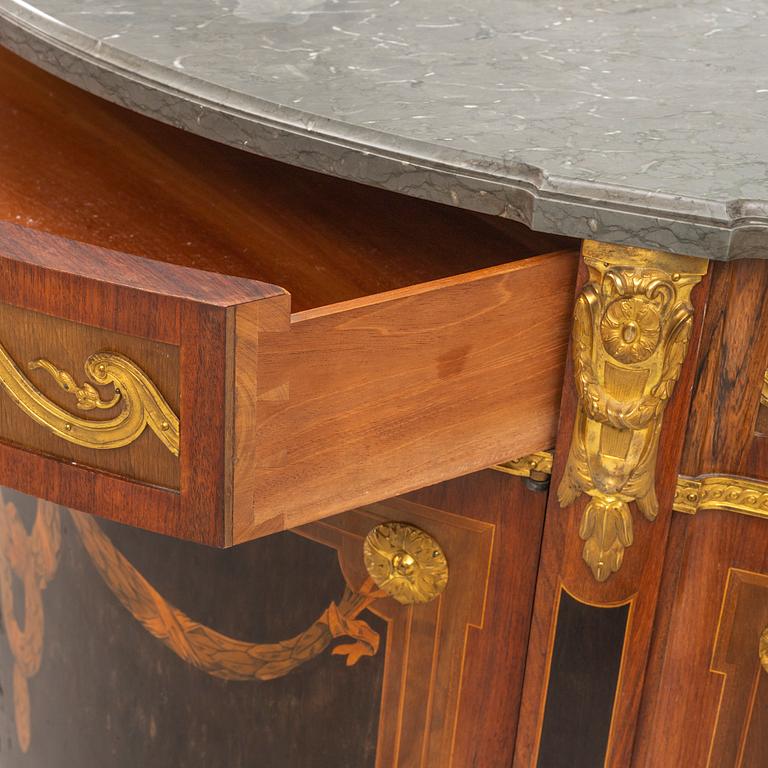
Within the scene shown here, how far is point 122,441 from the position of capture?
1.95 ft

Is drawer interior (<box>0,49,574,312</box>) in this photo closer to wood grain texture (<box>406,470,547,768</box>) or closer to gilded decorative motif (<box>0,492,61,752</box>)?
wood grain texture (<box>406,470,547,768</box>)

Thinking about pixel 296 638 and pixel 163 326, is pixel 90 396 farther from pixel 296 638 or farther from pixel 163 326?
pixel 296 638

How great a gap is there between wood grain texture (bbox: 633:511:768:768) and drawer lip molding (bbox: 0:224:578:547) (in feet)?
0.43

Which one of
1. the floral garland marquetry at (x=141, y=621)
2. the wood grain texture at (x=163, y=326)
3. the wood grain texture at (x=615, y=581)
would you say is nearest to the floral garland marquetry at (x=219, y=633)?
the floral garland marquetry at (x=141, y=621)

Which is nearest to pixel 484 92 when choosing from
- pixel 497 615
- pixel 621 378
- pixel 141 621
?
pixel 621 378

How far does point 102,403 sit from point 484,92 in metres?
0.26

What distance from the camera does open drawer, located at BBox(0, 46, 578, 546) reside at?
552 millimetres

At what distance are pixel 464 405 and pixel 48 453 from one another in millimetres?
202

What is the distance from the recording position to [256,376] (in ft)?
1.81

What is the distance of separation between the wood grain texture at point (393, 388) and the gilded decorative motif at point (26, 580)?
1.33ft

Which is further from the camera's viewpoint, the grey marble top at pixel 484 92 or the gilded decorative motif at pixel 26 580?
the gilded decorative motif at pixel 26 580

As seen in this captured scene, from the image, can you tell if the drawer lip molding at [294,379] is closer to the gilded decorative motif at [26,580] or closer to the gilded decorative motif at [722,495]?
the gilded decorative motif at [722,495]

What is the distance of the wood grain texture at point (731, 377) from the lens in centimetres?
62

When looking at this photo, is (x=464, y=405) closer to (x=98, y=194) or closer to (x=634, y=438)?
(x=634, y=438)
